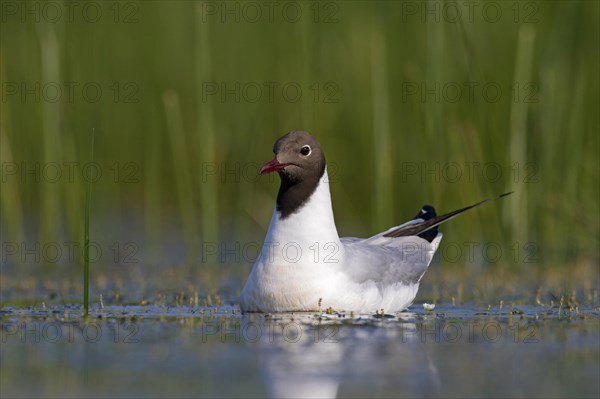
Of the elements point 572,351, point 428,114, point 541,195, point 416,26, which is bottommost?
point 572,351

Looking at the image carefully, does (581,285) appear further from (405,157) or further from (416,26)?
(416,26)

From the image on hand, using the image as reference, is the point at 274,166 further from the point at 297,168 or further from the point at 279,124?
the point at 279,124

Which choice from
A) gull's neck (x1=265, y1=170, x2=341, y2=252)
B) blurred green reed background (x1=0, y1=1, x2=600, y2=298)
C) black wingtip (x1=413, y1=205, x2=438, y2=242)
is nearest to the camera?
gull's neck (x1=265, y1=170, x2=341, y2=252)

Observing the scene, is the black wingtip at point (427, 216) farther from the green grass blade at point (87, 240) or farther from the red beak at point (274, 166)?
the green grass blade at point (87, 240)

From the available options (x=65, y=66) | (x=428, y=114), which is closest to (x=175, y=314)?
(x=428, y=114)

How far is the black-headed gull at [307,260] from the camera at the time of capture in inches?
370

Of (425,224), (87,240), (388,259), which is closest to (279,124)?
(425,224)

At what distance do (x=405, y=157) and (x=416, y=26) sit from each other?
2.26 m

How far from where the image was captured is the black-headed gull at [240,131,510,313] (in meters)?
9.41

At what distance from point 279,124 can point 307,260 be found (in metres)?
6.33

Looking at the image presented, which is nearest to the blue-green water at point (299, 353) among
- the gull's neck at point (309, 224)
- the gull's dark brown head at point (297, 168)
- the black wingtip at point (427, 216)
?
the gull's neck at point (309, 224)

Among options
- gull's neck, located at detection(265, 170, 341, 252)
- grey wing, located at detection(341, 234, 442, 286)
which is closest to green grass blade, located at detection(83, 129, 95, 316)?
gull's neck, located at detection(265, 170, 341, 252)

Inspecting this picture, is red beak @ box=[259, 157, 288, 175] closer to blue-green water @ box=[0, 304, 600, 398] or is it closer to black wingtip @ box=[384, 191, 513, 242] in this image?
blue-green water @ box=[0, 304, 600, 398]

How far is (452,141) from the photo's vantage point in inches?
529
